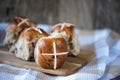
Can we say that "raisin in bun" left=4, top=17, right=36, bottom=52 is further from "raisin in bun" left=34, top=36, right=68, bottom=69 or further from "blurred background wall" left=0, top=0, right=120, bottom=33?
"blurred background wall" left=0, top=0, right=120, bottom=33

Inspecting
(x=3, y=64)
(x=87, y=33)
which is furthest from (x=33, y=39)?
(x=87, y=33)

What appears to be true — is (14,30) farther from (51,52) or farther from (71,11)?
(71,11)

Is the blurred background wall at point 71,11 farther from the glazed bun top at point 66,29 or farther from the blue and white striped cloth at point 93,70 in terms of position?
the glazed bun top at point 66,29

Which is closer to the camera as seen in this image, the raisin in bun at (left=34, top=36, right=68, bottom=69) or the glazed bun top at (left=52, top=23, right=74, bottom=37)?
the raisin in bun at (left=34, top=36, right=68, bottom=69)

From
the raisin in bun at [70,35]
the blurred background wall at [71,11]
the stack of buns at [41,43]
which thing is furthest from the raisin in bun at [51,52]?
the blurred background wall at [71,11]

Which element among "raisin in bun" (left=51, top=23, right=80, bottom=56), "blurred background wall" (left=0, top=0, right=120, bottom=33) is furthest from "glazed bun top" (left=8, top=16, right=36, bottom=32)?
"blurred background wall" (left=0, top=0, right=120, bottom=33)

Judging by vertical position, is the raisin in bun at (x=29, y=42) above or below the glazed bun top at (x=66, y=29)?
below
